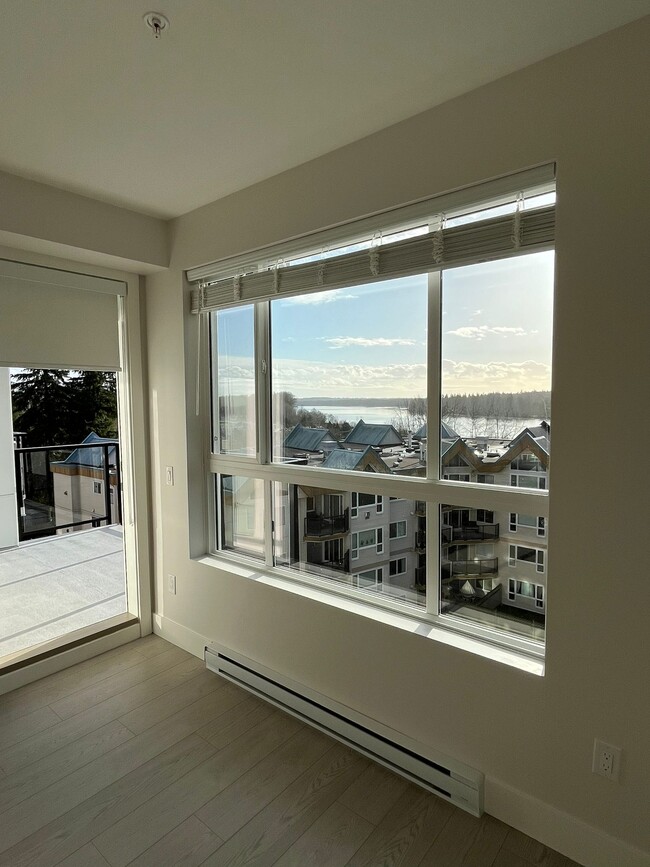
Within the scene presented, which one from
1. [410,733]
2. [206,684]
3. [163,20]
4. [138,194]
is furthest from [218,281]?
[410,733]

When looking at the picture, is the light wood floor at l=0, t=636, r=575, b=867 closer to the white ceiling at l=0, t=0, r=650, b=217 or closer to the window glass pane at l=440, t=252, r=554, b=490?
the window glass pane at l=440, t=252, r=554, b=490

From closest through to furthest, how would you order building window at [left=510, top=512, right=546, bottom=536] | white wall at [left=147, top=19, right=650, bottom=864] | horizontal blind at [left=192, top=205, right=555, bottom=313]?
white wall at [left=147, top=19, right=650, bottom=864] → horizontal blind at [left=192, top=205, right=555, bottom=313] → building window at [left=510, top=512, right=546, bottom=536]

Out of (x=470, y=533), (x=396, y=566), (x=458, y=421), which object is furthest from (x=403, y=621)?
(x=458, y=421)

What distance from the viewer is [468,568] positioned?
1987 millimetres

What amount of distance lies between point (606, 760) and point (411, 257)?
1.84 meters

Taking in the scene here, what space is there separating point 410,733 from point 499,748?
1.23ft

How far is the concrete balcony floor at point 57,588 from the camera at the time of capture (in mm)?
3037

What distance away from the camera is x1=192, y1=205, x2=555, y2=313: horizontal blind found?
167 centimetres

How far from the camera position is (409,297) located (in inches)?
81.9

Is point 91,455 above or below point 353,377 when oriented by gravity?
below

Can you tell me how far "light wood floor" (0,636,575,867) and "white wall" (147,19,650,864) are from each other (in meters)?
0.24

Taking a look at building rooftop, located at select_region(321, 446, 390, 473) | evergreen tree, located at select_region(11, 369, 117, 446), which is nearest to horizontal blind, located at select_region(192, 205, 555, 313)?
building rooftop, located at select_region(321, 446, 390, 473)

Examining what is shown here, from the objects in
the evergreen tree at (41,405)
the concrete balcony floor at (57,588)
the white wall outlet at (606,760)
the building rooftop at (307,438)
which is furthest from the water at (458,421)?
the concrete balcony floor at (57,588)

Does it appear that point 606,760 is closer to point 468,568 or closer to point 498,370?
point 468,568
